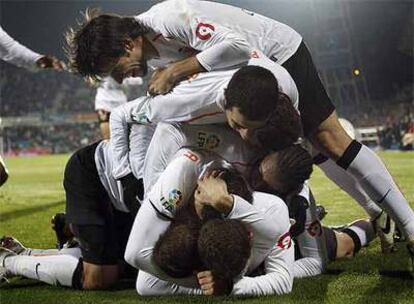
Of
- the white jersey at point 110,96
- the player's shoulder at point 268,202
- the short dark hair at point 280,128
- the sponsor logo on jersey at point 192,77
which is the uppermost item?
the sponsor logo on jersey at point 192,77

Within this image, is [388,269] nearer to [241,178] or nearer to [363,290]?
[363,290]

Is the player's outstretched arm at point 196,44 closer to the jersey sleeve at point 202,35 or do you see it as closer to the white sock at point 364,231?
the jersey sleeve at point 202,35

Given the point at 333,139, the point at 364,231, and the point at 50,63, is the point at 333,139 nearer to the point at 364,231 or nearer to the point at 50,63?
the point at 364,231

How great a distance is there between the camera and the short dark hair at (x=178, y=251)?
1548 millimetres

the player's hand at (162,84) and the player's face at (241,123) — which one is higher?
the player's hand at (162,84)

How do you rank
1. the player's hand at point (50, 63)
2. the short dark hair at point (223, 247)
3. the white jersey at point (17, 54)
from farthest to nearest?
the white jersey at point (17, 54) < the player's hand at point (50, 63) < the short dark hair at point (223, 247)

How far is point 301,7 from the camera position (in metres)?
2.53

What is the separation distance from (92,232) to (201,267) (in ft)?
1.31

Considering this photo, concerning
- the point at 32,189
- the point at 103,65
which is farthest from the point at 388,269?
the point at 32,189

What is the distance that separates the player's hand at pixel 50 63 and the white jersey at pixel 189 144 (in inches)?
30.2

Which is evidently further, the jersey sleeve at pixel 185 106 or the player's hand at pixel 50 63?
the player's hand at pixel 50 63

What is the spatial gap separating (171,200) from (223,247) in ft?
0.63

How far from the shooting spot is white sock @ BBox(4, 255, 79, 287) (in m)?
1.82

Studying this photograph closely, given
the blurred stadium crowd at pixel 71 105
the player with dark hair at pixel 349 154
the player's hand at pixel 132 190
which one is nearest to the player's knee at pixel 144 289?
the player's hand at pixel 132 190
